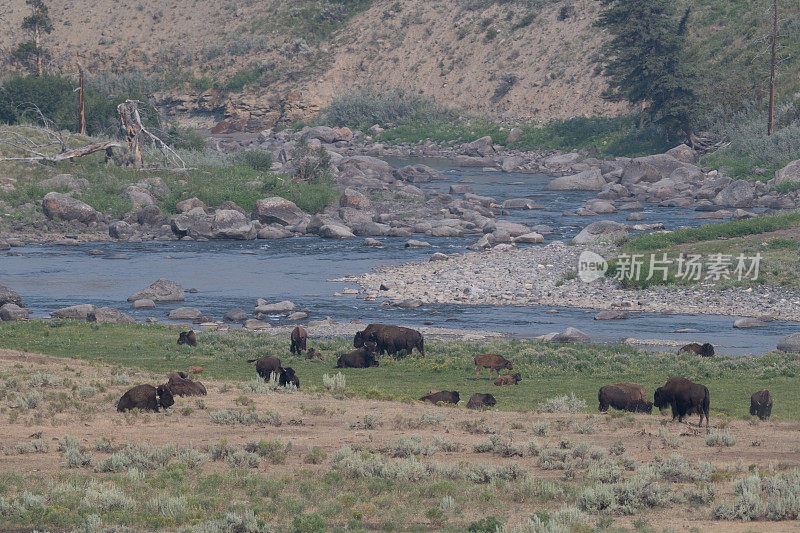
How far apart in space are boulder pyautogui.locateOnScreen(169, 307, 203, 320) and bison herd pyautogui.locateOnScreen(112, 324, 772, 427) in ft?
25.5

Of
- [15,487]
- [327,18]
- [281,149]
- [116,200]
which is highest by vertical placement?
[327,18]

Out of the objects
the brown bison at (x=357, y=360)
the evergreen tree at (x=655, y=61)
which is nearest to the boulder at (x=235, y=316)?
the brown bison at (x=357, y=360)

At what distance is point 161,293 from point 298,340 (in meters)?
11.5

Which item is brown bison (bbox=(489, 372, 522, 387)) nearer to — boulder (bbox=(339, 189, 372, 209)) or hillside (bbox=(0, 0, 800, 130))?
boulder (bbox=(339, 189, 372, 209))

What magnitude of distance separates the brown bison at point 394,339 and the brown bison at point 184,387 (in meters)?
6.07

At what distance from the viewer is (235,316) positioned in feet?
97.0

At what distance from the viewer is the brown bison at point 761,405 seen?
15.9 metres

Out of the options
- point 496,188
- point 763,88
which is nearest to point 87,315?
point 496,188

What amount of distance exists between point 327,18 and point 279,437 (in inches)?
3889

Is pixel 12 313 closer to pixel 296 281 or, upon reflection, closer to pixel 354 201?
pixel 296 281

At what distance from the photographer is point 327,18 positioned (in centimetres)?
10769

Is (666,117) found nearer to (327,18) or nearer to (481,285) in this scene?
(481,285)

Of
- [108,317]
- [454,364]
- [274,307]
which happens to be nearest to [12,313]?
[108,317]

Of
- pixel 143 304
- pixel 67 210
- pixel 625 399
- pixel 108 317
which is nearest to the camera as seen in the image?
pixel 625 399
